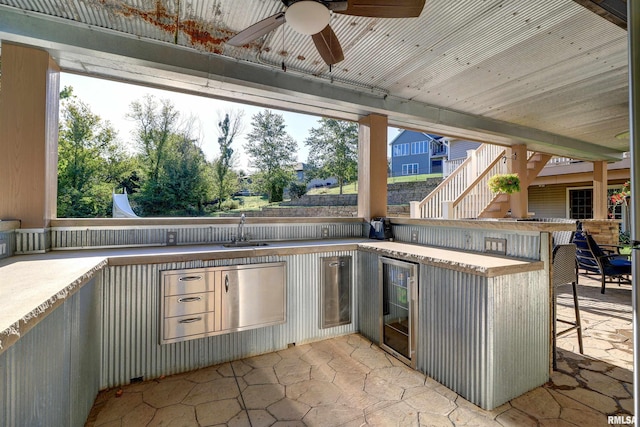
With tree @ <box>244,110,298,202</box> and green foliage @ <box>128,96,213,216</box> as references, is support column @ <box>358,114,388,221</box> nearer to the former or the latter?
green foliage @ <box>128,96,213,216</box>

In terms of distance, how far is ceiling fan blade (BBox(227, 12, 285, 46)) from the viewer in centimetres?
210

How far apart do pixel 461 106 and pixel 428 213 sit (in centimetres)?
282

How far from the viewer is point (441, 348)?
2301 mm

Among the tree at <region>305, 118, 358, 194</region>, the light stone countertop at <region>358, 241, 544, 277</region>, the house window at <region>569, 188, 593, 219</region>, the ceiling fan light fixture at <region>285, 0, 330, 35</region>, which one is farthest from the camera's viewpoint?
the tree at <region>305, 118, 358, 194</region>

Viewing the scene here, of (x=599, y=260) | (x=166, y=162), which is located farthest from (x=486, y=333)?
(x=166, y=162)

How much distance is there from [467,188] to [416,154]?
45.4ft

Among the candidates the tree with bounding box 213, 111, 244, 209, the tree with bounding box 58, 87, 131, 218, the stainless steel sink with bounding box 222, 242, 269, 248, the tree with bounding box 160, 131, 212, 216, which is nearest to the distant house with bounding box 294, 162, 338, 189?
the tree with bounding box 213, 111, 244, 209

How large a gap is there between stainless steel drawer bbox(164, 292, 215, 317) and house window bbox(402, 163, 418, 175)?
1886 centimetres

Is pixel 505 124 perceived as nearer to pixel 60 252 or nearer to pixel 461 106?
pixel 461 106

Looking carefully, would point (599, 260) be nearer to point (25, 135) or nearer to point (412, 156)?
point (25, 135)

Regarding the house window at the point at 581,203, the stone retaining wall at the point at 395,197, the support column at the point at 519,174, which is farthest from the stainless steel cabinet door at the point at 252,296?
the house window at the point at 581,203

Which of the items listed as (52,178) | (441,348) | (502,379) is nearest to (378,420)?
(441,348)

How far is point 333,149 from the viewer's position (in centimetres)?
1106

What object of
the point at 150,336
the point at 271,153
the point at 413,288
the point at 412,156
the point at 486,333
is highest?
the point at 412,156
